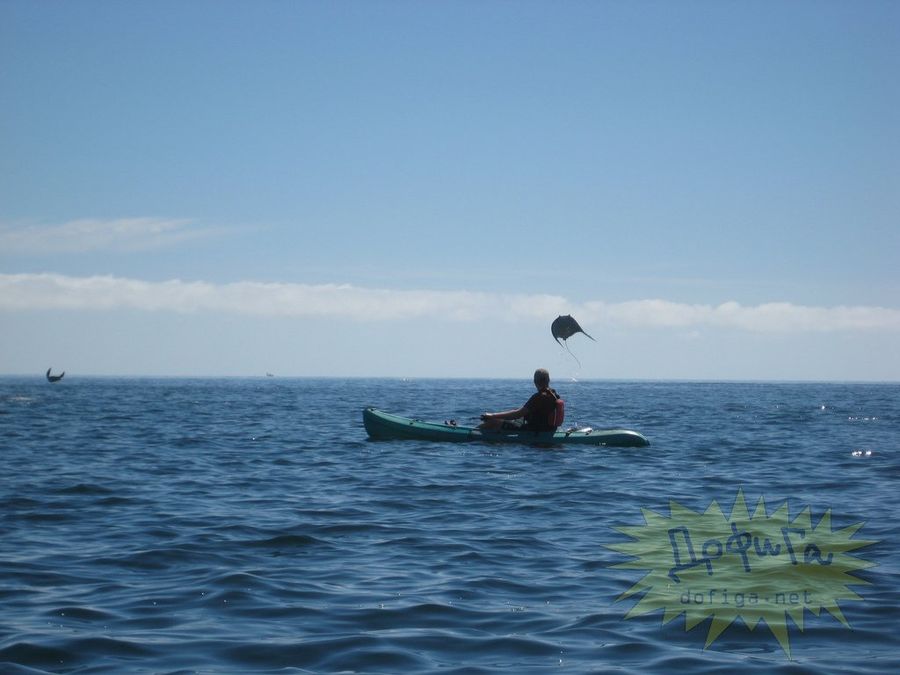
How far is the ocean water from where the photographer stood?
5.94 meters

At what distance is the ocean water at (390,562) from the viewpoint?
19.5ft

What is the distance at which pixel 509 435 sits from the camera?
20.2m

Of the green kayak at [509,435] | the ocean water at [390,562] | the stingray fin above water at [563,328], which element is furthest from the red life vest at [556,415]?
the stingray fin above water at [563,328]

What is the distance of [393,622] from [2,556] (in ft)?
15.3

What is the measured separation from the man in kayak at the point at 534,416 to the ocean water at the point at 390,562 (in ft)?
3.47

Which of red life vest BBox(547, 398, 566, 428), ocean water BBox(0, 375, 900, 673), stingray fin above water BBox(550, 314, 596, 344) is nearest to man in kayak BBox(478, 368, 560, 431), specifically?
red life vest BBox(547, 398, 566, 428)

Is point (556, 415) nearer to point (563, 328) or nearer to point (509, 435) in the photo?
point (509, 435)

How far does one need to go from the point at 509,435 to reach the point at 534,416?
29.5 inches

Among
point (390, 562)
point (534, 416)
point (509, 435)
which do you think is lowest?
point (390, 562)

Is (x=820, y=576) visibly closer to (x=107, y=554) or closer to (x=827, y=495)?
(x=827, y=495)

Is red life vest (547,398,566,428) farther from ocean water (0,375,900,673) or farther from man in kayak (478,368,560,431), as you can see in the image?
ocean water (0,375,900,673)

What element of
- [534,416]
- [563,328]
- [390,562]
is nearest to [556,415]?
[534,416]

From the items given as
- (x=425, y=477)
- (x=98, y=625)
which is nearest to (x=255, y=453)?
(x=425, y=477)

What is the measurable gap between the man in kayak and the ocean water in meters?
1.06
